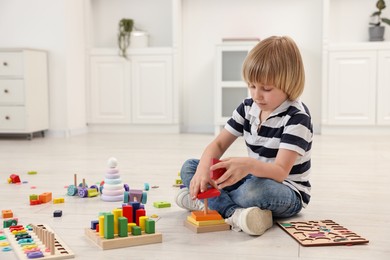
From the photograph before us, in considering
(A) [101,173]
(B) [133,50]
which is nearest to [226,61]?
(B) [133,50]

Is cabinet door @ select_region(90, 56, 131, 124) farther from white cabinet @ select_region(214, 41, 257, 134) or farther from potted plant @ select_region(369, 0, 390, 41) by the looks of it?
potted plant @ select_region(369, 0, 390, 41)

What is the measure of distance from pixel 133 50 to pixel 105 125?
652 mm

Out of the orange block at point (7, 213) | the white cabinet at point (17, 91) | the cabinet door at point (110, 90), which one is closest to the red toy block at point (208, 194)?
the orange block at point (7, 213)

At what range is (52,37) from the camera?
3.79 meters

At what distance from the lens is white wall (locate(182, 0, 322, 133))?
402cm

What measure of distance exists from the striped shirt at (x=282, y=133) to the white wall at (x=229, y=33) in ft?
8.96

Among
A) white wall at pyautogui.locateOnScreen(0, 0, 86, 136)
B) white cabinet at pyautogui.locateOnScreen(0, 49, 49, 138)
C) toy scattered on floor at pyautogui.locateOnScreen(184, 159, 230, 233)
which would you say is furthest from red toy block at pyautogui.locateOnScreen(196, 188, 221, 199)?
white wall at pyautogui.locateOnScreen(0, 0, 86, 136)

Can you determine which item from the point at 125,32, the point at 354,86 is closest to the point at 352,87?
the point at 354,86

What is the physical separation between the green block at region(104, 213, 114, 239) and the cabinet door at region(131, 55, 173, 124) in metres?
2.92

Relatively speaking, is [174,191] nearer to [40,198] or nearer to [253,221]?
[40,198]

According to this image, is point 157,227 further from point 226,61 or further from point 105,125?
point 105,125

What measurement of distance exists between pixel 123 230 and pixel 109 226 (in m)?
0.04

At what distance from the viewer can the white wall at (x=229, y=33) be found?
4.02 m

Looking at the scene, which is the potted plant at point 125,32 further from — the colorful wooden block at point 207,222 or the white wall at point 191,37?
the colorful wooden block at point 207,222
